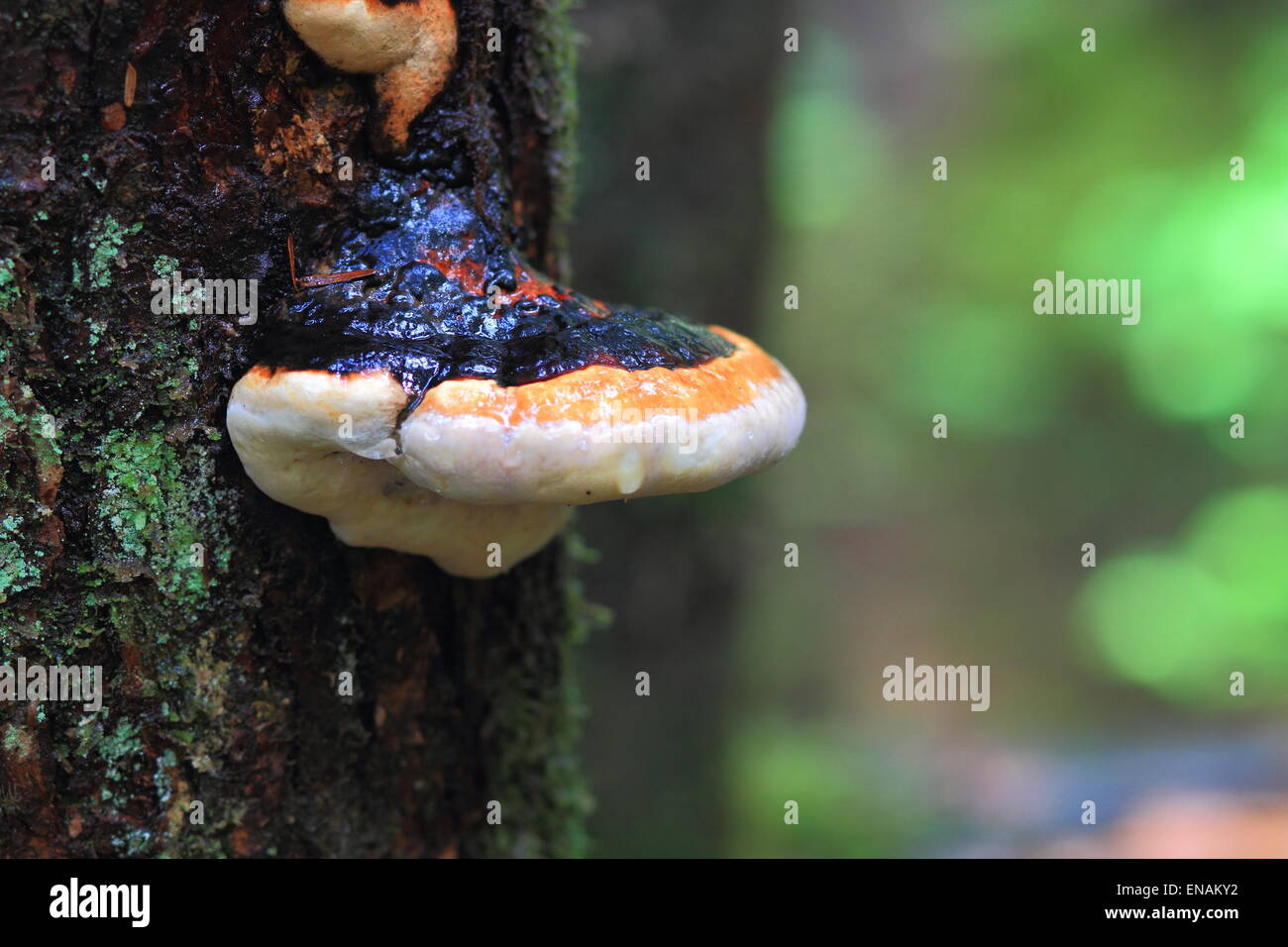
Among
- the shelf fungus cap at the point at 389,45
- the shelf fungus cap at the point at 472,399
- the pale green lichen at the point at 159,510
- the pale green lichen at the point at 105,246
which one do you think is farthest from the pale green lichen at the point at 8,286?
the shelf fungus cap at the point at 389,45

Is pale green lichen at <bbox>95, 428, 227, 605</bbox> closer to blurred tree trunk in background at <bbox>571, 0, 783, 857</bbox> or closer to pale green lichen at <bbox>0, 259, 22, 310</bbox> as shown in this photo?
pale green lichen at <bbox>0, 259, 22, 310</bbox>

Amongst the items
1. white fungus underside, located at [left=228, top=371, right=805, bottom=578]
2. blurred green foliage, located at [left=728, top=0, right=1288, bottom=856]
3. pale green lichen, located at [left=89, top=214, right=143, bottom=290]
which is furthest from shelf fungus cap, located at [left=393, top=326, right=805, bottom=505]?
blurred green foliage, located at [left=728, top=0, right=1288, bottom=856]

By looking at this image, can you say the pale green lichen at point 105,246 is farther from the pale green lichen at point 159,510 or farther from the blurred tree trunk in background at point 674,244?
the blurred tree trunk in background at point 674,244
